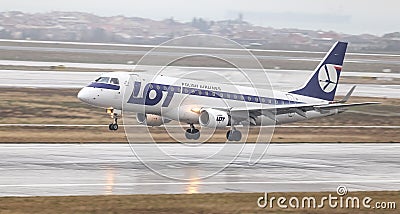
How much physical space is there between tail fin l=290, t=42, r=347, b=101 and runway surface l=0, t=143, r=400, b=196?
613cm

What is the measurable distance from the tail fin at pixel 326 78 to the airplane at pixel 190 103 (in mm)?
2554

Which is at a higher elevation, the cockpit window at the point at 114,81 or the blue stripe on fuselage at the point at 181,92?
the cockpit window at the point at 114,81

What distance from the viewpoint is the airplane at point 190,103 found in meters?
42.1

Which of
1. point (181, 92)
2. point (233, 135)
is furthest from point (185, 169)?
point (233, 135)

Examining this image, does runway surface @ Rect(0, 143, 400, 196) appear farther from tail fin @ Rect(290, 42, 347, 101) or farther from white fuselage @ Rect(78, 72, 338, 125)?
tail fin @ Rect(290, 42, 347, 101)

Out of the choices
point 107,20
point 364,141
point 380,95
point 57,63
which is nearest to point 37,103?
point 364,141

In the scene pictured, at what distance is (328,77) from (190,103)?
32.9 feet

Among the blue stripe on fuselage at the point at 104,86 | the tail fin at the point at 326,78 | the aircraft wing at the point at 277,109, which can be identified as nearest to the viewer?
the aircraft wing at the point at 277,109

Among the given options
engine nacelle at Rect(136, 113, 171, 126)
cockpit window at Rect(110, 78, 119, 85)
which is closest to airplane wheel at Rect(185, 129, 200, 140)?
engine nacelle at Rect(136, 113, 171, 126)

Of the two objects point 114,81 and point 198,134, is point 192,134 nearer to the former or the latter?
point 198,134

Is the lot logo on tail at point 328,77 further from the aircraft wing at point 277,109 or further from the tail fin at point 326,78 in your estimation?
the aircraft wing at point 277,109

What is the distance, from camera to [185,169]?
33312 millimetres

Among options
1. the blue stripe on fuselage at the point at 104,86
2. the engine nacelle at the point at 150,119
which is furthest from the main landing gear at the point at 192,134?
the blue stripe on fuselage at the point at 104,86

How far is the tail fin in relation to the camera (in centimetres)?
4897
